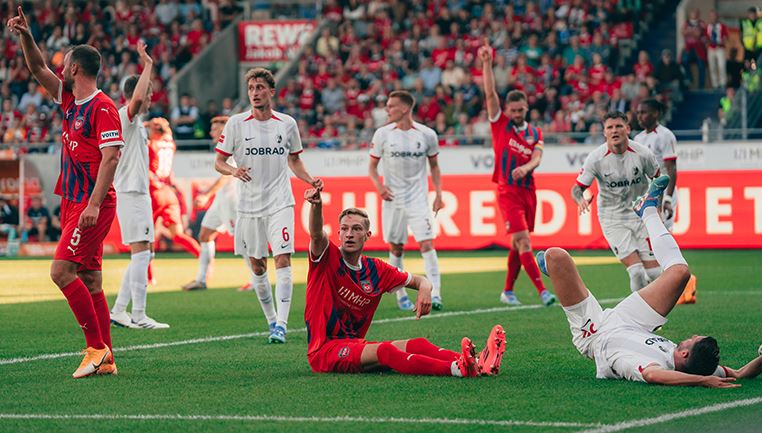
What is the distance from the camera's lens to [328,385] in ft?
27.0

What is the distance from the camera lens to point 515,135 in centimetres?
1497

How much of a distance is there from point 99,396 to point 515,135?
26.5 feet

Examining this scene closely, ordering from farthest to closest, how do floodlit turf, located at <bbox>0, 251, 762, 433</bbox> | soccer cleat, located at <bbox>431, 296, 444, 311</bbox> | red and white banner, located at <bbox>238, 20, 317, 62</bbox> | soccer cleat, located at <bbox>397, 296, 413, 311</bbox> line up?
red and white banner, located at <bbox>238, 20, 317, 62</bbox>
soccer cleat, located at <bbox>397, 296, 413, 311</bbox>
soccer cleat, located at <bbox>431, 296, 444, 311</bbox>
floodlit turf, located at <bbox>0, 251, 762, 433</bbox>

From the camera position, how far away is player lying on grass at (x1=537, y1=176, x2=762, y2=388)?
7.87 meters

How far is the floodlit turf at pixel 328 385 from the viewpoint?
22.5 ft

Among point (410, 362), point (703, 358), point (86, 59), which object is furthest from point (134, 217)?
point (703, 358)

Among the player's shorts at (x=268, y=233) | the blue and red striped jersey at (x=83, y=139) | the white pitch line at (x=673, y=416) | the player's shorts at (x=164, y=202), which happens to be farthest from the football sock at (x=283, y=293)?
the player's shorts at (x=164, y=202)

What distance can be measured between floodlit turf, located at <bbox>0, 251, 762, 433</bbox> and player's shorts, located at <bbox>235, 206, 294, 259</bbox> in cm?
79

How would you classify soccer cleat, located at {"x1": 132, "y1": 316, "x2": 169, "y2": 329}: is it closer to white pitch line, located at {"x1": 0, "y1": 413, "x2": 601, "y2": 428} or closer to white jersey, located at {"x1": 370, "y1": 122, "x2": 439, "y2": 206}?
white jersey, located at {"x1": 370, "y1": 122, "x2": 439, "y2": 206}

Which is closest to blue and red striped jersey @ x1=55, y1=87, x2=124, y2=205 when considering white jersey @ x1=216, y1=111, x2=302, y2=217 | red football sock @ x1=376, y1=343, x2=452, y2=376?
red football sock @ x1=376, y1=343, x2=452, y2=376

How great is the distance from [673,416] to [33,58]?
15.9 ft

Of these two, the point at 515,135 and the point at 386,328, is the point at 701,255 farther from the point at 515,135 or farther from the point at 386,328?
the point at 386,328

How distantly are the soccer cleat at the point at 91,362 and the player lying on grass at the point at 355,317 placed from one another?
4.65 ft

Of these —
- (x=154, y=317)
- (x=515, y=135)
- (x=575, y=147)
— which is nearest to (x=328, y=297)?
(x=154, y=317)
